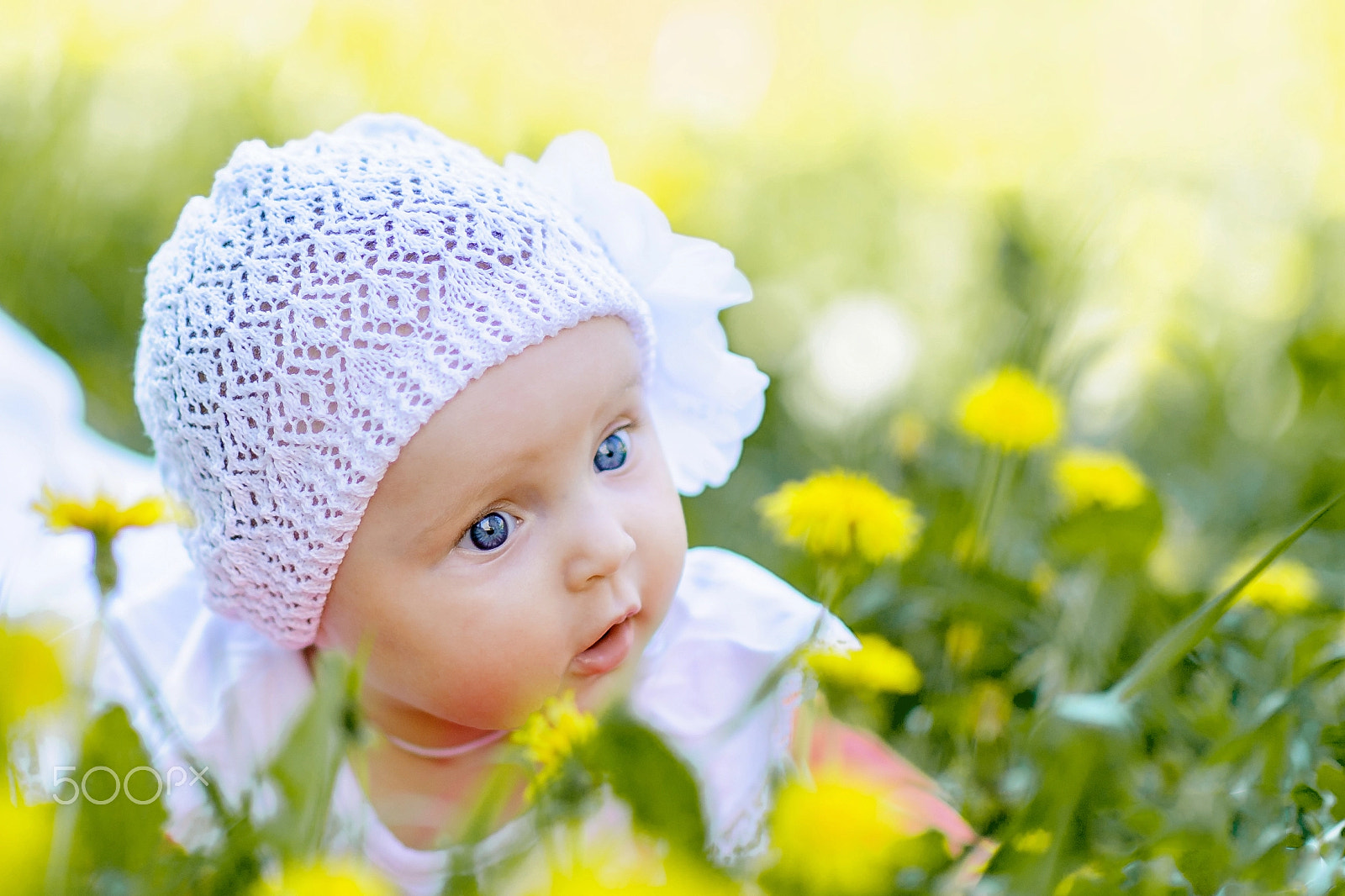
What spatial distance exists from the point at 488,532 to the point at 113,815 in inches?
12.9

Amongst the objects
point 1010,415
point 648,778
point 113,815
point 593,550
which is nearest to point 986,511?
point 1010,415

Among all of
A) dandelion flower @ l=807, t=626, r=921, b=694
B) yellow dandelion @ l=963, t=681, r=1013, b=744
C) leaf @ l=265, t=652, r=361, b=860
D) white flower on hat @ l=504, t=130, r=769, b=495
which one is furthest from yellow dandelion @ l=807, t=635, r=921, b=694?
leaf @ l=265, t=652, r=361, b=860

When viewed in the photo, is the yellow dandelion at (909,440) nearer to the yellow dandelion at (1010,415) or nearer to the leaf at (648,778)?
the yellow dandelion at (1010,415)

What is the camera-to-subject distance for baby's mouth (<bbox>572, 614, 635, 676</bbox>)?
3.06ft

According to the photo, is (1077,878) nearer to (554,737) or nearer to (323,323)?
(554,737)

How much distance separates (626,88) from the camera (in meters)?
2.68

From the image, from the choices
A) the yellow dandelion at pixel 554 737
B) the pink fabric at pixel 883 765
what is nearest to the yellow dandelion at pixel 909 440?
the pink fabric at pixel 883 765

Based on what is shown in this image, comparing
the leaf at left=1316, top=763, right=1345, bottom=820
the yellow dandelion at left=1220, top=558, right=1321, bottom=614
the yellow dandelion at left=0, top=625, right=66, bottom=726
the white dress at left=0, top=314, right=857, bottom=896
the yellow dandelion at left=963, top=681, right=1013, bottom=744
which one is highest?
the leaf at left=1316, top=763, right=1345, bottom=820

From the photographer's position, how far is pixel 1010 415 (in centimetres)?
122

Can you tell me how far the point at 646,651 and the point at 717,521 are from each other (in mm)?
529

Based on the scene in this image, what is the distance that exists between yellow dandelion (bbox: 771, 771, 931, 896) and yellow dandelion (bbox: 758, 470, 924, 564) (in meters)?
0.45

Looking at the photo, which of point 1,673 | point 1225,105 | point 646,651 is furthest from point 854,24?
point 1,673

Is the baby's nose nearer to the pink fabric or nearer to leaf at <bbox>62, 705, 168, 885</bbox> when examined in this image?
the pink fabric

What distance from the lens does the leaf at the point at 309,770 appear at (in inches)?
21.5
